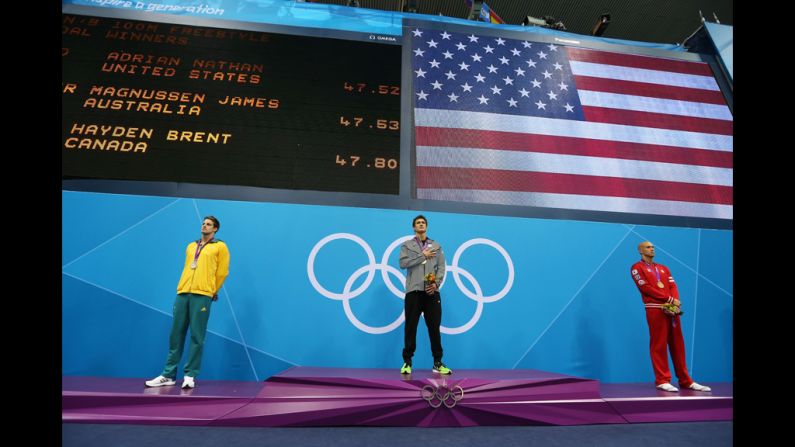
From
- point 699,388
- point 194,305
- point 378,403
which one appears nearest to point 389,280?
point 378,403

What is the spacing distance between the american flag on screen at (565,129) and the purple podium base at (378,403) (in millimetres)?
2427

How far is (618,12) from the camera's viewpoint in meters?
10.0

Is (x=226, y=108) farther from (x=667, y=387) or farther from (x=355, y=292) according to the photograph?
(x=667, y=387)

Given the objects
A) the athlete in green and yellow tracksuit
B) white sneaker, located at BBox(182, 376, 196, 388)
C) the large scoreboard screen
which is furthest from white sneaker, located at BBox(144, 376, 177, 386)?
the large scoreboard screen

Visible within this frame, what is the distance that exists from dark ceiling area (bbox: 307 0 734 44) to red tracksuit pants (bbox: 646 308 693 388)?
7563 millimetres

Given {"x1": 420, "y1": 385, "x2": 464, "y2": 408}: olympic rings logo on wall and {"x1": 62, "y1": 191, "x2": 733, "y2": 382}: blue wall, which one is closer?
{"x1": 420, "y1": 385, "x2": 464, "y2": 408}: olympic rings logo on wall

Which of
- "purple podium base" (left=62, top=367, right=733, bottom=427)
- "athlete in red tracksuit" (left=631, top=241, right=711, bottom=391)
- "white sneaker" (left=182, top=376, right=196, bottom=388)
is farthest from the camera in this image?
"athlete in red tracksuit" (left=631, top=241, right=711, bottom=391)

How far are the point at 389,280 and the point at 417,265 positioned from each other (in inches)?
38.5

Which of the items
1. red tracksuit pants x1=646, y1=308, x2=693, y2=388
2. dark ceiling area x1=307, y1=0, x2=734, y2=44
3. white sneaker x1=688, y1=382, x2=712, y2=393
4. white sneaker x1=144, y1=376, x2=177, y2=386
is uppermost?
dark ceiling area x1=307, y1=0, x2=734, y2=44

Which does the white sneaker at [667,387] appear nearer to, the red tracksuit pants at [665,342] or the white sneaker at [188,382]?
the red tracksuit pants at [665,342]

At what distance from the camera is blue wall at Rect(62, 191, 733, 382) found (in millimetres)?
4820

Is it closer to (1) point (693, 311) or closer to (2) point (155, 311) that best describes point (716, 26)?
(1) point (693, 311)

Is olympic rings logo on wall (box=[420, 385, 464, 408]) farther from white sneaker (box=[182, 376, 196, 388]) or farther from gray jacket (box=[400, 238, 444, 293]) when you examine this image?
white sneaker (box=[182, 376, 196, 388])

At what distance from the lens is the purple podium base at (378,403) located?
3.51 meters
